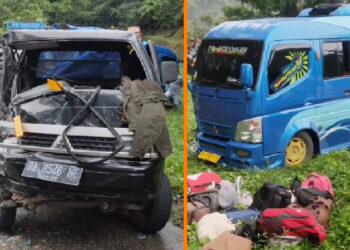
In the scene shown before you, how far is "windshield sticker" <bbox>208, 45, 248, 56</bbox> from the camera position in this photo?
207 inches

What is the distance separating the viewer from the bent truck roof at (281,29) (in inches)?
205

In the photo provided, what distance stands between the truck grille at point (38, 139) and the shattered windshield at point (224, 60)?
242cm

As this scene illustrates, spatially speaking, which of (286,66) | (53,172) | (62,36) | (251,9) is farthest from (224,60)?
(53,172)

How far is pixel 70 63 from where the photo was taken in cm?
454

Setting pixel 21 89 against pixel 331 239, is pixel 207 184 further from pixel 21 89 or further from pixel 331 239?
pixel 21 89

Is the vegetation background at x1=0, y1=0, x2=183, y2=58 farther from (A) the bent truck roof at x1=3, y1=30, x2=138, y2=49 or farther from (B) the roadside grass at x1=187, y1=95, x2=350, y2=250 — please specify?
(B) the roadside grass at x1=187, y1=95, x2=350, y2=250

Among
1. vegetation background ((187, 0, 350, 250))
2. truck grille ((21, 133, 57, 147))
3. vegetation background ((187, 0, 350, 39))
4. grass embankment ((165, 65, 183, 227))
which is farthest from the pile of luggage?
vegetation background ((187, 0, 350, 39))

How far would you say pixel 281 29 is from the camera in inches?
205

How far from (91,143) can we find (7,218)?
109cm

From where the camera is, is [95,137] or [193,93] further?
[193,93]

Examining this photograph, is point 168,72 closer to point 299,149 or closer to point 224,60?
point 224,60

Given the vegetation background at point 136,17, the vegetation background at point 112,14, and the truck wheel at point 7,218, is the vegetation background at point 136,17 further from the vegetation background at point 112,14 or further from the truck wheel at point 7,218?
the truck wheel at point 7,218

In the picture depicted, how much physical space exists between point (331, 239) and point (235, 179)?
1328mm

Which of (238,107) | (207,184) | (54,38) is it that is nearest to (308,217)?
(207,184)
